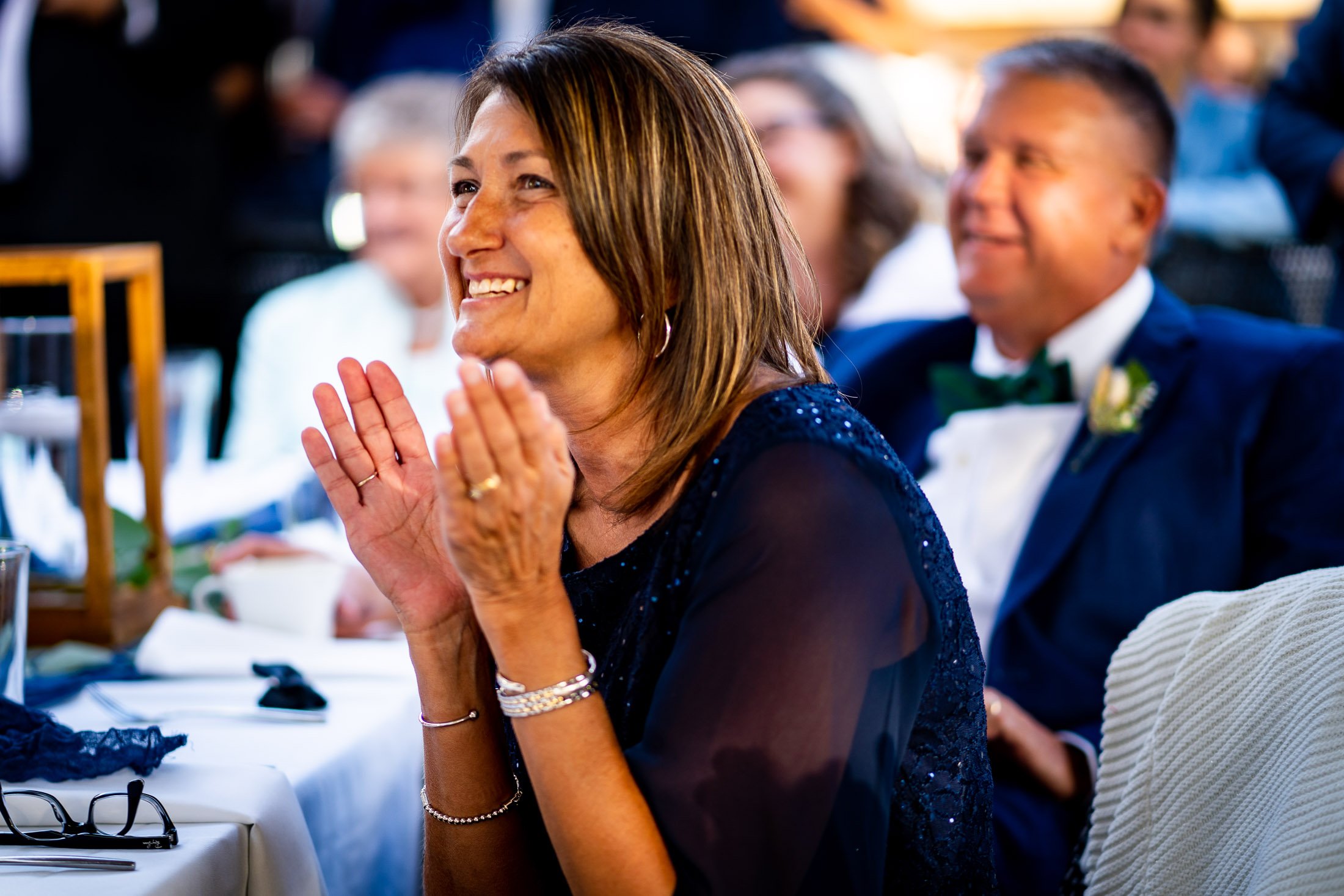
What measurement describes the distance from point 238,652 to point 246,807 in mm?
558

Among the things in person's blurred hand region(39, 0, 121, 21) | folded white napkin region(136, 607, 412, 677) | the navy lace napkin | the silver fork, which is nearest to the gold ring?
the navy lace napkin

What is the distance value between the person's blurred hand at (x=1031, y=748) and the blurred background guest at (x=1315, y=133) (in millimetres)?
1700

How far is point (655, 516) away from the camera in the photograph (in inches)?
53.6

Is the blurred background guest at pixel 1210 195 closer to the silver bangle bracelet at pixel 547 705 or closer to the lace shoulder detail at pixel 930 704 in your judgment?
the lace shoulder detail at pixel 930 704

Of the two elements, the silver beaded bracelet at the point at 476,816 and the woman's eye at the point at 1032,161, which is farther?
the woman's eye at the point at 1032,161

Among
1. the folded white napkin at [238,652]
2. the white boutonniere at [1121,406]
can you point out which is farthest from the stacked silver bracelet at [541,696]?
the white boutonniere at [1121,406]

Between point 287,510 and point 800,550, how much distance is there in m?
1.31

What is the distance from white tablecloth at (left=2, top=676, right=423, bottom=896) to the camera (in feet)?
4.00

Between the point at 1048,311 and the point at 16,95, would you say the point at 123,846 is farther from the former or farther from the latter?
the point at 16,95

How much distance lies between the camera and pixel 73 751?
1.28m

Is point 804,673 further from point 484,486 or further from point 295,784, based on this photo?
point 295,784

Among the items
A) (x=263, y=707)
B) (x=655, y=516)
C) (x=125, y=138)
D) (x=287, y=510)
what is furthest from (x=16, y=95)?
(x=655, y=516)

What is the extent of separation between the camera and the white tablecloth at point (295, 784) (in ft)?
4.00

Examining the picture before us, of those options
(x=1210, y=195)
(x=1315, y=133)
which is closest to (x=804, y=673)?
(x=1315, y=133)
